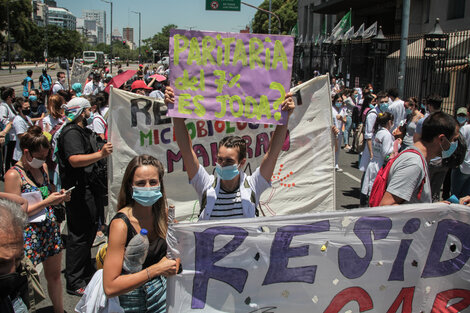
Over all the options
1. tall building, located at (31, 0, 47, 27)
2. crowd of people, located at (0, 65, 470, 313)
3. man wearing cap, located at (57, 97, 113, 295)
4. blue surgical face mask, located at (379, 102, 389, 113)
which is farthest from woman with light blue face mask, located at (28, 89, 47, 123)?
tall building, located at (31, 0, 47, 27)

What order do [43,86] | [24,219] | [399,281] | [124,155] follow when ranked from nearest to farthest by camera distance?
1. [24,219]
2. [399,281]
3. [124,155]
4. [43,86]

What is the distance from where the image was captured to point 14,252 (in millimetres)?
1848

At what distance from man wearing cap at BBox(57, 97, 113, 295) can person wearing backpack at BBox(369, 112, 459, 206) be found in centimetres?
255

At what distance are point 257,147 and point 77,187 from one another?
7.63ft

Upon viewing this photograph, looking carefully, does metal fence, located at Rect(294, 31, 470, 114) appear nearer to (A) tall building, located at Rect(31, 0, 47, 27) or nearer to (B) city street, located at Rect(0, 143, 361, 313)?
(B) city street, located at Rect(0, 143, 361, 313)

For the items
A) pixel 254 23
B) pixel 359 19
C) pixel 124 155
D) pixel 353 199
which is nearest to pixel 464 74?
pixel 353 199

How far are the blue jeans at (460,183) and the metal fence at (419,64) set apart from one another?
7811 millimetres

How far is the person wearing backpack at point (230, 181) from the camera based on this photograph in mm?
3004

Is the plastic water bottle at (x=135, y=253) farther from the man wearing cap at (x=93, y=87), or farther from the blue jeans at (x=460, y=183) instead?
the man wearing cap at (x=93, y=87)

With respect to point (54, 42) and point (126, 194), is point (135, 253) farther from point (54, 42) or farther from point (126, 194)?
point (54, 42)

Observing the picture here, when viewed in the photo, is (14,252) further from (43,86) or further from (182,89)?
(43,86)

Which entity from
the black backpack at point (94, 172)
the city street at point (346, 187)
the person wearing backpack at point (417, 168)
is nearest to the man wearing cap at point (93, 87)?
the city street at point (346, 187)

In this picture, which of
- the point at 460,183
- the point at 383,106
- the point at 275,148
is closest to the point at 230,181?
the point at 275,148

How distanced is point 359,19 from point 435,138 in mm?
32207
